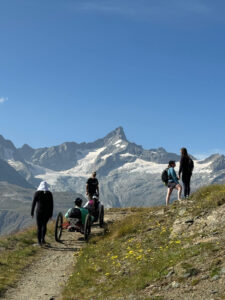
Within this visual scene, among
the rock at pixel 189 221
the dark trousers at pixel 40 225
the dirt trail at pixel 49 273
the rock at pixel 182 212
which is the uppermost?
the rock at pixel 182 212

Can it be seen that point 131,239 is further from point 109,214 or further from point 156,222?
point 109,214

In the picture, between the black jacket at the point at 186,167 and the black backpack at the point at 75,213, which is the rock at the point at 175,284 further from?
the black jacket at the point at 186,167

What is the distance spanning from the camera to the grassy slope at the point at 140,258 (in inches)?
369

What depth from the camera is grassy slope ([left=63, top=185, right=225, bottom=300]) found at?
938 cm

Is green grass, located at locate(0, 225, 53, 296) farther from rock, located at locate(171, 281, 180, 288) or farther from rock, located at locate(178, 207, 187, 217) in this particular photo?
rock, located at locate(178, 207, 187, 217)

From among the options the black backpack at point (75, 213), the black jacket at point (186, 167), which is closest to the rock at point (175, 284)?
the black backpack at point (75, 213)

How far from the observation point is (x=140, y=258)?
11.9 m

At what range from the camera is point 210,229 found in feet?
41.5

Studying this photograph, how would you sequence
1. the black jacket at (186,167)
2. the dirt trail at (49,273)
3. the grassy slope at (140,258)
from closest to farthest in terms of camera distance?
the grassy slope at (140,258) → the dirt trail at (49,273) → the black jacket at (186,167)

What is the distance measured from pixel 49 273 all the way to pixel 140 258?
11.4ft

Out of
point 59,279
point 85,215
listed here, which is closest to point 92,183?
point 85,215

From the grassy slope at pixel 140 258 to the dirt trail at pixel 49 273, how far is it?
459 mm

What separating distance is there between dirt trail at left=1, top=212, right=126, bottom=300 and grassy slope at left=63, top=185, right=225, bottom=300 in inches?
18.1

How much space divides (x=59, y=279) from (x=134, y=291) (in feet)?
12.7
